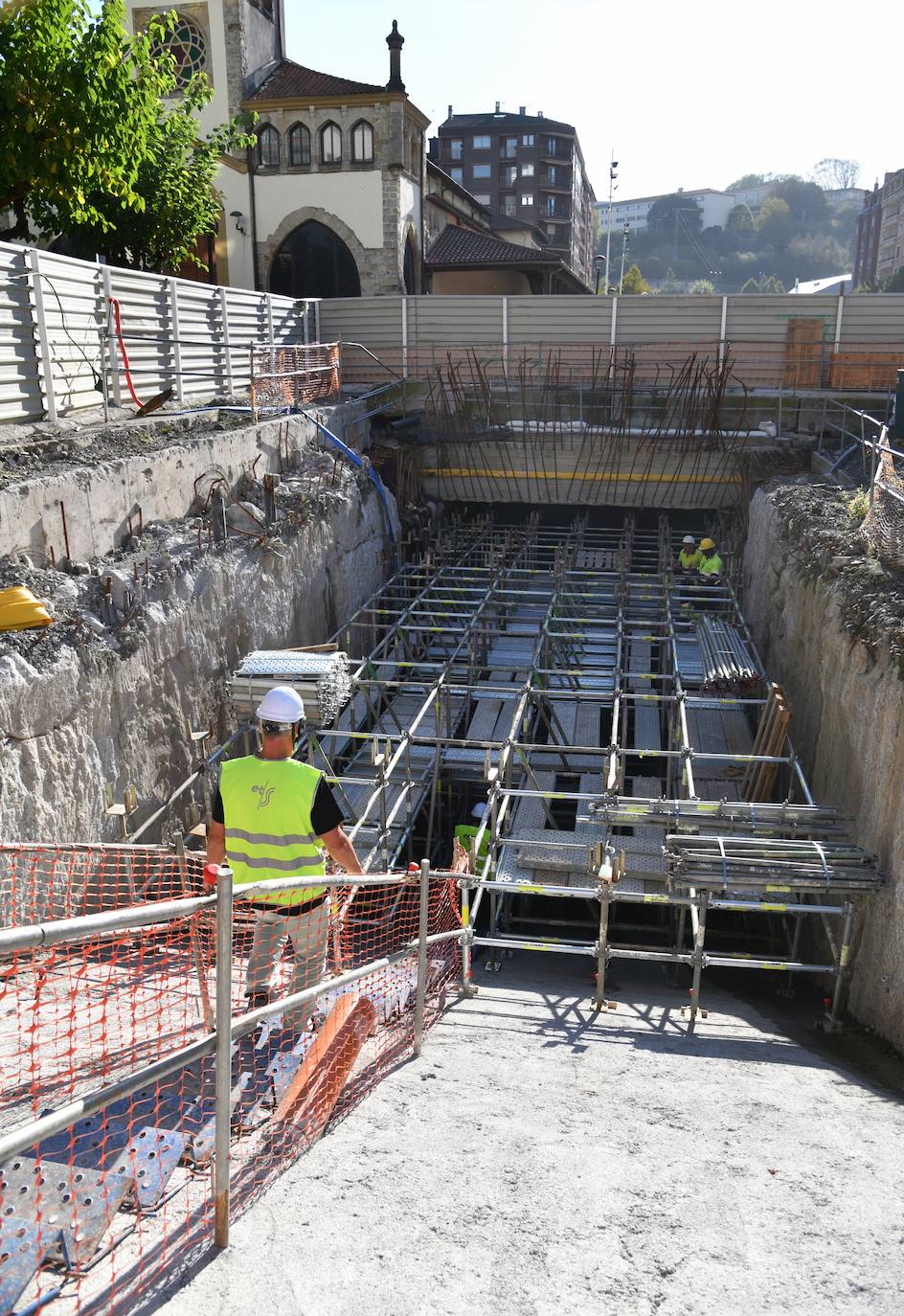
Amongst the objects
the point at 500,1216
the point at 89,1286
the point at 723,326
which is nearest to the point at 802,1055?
the point at 500,1216

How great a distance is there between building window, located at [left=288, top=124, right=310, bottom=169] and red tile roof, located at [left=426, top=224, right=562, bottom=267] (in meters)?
4.77

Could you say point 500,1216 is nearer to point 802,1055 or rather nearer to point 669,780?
point 802,1055

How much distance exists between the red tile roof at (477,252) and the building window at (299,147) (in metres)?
4.77

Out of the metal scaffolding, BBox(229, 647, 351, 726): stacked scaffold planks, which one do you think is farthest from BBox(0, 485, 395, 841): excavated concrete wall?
the metal scaffolding

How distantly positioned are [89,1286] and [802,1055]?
16.2 ft

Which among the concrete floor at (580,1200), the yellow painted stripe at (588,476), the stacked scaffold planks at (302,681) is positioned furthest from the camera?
the yellow painted stripe at (588,476)

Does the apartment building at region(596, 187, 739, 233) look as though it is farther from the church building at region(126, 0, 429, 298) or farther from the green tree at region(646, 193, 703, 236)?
the church building at region(126, 0, 429, 298)

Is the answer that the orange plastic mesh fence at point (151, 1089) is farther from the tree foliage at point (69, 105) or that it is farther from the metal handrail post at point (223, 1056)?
the tree foliage at point (69, 105)

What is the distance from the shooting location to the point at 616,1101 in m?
5.03

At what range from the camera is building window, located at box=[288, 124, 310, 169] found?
83.5 ft

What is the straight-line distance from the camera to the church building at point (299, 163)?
24.9 m

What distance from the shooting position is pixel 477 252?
2955cm

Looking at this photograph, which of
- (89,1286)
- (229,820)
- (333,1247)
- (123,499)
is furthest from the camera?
(123,499)

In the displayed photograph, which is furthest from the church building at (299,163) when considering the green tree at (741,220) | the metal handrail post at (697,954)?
the green tree at (741,220)
